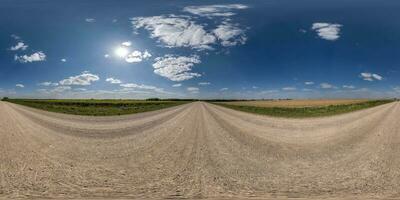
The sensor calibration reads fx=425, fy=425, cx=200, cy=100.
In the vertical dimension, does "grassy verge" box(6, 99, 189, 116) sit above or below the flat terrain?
above

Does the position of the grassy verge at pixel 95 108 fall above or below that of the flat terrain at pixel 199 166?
above

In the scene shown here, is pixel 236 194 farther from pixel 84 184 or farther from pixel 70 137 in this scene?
pixel 70 137

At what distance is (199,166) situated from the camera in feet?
39.1

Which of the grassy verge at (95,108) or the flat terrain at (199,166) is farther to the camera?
the grassy verge at (95,108)

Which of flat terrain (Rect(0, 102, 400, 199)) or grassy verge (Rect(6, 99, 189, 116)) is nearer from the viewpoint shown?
flat terrain (Rect(0, 102, 400, 199))

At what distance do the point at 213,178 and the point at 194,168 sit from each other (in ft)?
4.51

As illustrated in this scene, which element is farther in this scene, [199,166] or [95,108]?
[95,108]

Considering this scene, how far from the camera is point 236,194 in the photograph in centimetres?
876

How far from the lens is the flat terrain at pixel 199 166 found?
9070 mm

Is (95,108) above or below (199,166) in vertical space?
above

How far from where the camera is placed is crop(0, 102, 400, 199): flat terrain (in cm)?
907

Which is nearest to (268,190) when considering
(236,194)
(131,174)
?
(236,194)

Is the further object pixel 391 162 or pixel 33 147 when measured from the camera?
pixel 33 147

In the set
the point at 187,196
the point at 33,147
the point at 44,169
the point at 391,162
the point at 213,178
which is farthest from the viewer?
the point at 33,147
